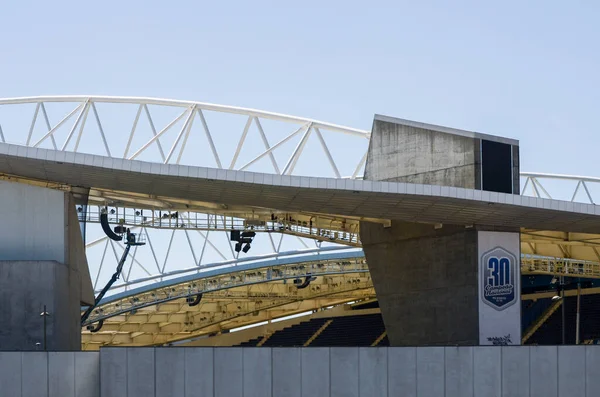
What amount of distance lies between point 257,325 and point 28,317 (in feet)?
191

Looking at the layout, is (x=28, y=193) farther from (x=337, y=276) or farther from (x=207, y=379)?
(x=337, y=276)

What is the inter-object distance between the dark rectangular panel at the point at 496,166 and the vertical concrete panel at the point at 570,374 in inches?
502

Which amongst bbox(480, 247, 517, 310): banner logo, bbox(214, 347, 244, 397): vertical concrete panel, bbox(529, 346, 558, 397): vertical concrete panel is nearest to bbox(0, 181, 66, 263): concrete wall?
bbox(214, 347, 244, 397): vertical concrete panel

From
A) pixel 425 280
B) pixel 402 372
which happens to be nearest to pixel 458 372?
pixel 402 372

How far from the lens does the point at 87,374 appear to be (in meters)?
33.1

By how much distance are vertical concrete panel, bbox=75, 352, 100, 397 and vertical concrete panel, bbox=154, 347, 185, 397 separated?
1.86 metres

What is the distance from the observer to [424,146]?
46250 millimetres

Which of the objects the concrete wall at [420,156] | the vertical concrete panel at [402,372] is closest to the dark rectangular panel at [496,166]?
the concrete wall at [420,156]

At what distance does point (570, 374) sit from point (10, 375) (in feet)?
55.2

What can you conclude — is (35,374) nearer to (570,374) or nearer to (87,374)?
(87,374)

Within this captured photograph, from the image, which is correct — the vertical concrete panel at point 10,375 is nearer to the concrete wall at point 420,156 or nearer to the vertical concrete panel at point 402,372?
the vertical concrete panel at point 402,372

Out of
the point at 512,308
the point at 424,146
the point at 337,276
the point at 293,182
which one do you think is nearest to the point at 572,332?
the point at 337,276

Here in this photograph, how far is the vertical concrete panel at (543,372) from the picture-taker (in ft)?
110

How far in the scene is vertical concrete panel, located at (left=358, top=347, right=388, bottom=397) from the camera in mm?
33344
